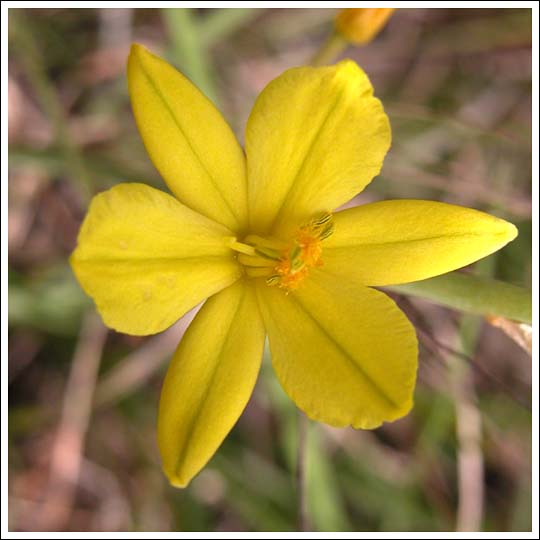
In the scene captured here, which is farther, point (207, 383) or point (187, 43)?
point (187, 43)

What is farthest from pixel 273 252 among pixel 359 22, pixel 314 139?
pixel 359 22

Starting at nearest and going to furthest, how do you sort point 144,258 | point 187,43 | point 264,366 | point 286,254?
point 144,258 → point 286,254 → point 187,43 → point 264,366

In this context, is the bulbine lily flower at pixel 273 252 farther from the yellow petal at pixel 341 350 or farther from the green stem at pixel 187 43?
the green stem at pixel 187 43

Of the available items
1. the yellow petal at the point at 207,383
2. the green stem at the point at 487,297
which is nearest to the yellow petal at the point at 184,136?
the yellow petal at the point at 207,383

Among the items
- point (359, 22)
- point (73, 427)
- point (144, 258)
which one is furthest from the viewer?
point (73, 427)

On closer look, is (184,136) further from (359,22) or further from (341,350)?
(359,22)

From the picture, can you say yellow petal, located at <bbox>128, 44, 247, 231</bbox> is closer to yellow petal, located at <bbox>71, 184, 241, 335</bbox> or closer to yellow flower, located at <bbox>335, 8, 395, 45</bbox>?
yellow petal, located at <bbox>71, 184, 241, 335</bbox>

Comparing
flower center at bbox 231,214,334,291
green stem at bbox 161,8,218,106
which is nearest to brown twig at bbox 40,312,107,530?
green stem at bbox 161,8,218,106
